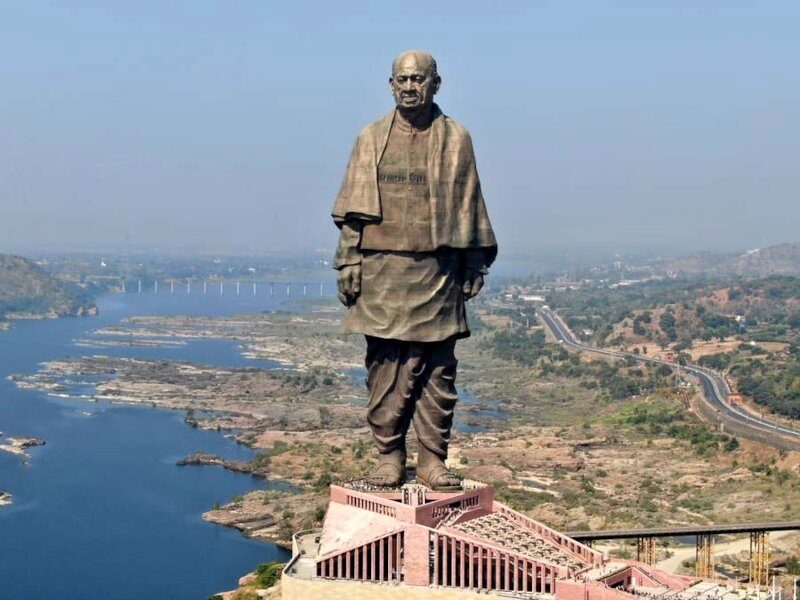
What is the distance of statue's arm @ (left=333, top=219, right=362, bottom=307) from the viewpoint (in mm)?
19609

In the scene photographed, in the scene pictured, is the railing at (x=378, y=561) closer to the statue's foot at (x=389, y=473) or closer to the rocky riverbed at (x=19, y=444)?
the statue's foot at (x=389, y=473)

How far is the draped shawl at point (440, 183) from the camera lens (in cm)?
1933

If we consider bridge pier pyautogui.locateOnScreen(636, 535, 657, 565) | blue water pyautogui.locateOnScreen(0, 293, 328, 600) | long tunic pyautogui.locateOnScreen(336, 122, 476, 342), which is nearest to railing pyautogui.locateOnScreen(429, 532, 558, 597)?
long tunic pyautogui.locateOnScreen(336, 122, 476, 342)

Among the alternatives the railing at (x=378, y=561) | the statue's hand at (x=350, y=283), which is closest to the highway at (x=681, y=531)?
the railing at (x=378, y=561)

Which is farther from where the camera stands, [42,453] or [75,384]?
[75,384]

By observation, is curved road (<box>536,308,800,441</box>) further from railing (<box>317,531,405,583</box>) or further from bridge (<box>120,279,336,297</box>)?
→ bridge (<box>120,279,336,297</box>)

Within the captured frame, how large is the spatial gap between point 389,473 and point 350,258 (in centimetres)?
337

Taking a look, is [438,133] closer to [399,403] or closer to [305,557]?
[399,403]

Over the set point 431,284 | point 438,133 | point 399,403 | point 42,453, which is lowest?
point 42,453

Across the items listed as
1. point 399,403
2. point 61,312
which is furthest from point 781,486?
point 61,312

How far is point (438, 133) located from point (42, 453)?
A: 3296 centimetres

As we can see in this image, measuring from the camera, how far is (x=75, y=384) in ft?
219

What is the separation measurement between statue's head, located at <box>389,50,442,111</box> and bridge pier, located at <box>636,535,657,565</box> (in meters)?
10.8

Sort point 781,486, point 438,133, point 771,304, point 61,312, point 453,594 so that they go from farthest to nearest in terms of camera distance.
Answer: point 61,312, point 771,304, point 781,486, point 438,133, point 453,594
